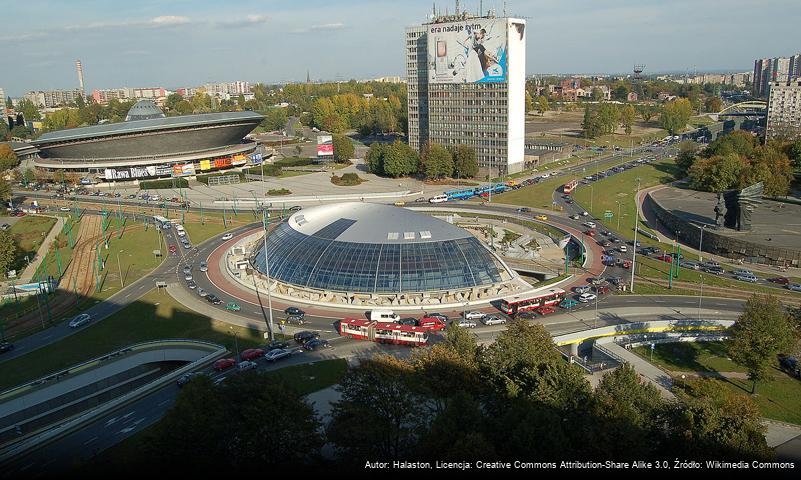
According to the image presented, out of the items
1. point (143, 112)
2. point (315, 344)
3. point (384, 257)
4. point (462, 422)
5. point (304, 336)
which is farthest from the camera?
point (143, 112)

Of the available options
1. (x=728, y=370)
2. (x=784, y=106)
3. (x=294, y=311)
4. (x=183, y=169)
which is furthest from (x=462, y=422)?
(x=784, y=106)

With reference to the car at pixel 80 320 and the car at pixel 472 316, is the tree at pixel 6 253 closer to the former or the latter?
the car at pixel 80 320

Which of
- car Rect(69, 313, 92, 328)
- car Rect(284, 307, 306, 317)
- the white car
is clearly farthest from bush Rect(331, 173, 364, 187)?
the white car

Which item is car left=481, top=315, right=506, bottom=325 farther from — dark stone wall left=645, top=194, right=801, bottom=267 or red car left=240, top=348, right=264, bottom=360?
dark stone wall left=645, top=194, right=801, bottom=267

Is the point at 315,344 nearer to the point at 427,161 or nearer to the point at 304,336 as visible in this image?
the point at 304,336

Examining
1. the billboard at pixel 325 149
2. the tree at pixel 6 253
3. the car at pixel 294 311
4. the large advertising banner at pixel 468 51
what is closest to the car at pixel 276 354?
the car at pixel 294 311
